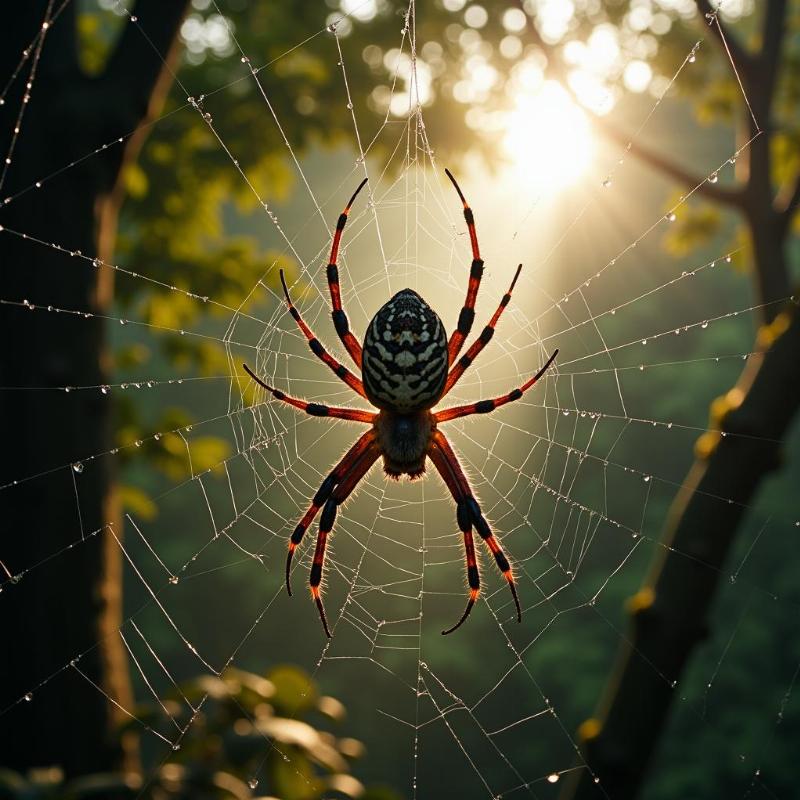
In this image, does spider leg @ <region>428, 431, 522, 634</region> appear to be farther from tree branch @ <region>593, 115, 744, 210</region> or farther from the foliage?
tree branch @ <region>593, 115, 744, 210</region>

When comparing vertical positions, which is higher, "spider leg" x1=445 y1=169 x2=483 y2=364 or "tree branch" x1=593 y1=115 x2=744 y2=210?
"tree branch" x1=593 y1=115 x2=744 y2=210

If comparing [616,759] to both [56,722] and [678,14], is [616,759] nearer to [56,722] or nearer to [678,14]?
[56,722]

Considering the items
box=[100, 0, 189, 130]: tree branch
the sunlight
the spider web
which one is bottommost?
the spider web

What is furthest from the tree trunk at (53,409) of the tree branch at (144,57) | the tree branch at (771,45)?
the tree branch at (771,45)

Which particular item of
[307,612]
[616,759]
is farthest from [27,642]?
[307,612]

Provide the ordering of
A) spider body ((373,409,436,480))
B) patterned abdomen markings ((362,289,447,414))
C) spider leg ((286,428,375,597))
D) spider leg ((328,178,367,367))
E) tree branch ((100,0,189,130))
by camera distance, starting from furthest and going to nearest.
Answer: tree branch ((100,0,189,130)) → spider body ((373,409,436,480)) → spider leg ((286,428,375,597)) → spider leg ((328,178,367,367)) → patterned abdomen markings ((362,289,447,414))

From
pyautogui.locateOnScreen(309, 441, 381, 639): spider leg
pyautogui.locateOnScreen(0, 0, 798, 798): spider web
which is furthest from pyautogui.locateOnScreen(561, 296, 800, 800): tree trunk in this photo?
pyautogui.locateOnScreen(0, 0, 798, 798): spider web
